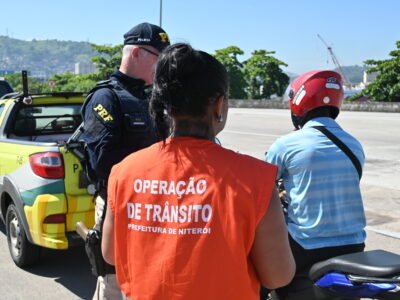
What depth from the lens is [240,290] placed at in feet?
5.26

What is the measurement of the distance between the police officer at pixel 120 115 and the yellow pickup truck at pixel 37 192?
1.61m

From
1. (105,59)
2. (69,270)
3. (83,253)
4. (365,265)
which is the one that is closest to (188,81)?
(365,265)

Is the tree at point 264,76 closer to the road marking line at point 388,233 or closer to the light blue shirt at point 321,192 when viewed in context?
the road marking line at point 388,233

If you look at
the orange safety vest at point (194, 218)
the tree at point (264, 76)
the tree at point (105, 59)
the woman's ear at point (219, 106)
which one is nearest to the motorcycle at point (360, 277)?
the orange safety vest at point (194, 218)

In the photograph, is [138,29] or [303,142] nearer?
[303,142]

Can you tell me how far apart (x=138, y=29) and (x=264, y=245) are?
71.3 inches

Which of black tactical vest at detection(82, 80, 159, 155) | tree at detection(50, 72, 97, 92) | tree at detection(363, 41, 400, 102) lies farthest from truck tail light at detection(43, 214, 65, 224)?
tree at detection(50, 72, 97, 92)

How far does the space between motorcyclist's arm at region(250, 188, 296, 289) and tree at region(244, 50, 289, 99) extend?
43.9m

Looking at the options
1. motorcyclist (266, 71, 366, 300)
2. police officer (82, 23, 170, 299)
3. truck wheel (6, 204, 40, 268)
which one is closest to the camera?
motorcyclist (266, 71, 366, 300)

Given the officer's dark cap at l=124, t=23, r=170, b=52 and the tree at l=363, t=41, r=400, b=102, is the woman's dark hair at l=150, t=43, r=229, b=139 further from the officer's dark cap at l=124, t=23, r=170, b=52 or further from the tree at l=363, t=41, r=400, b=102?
the tree at l=363, t=41, r=400, b=102

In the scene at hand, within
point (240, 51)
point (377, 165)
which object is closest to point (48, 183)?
point (377, 165)

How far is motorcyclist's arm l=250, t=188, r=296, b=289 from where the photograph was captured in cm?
158

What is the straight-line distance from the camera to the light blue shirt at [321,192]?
A: 2395mm

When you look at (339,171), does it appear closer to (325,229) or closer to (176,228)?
(325,229)
